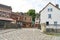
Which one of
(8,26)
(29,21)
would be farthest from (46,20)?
(29,21)

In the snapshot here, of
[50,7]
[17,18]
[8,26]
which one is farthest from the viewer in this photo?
[17,18]

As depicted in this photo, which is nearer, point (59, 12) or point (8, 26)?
point (8, 26)

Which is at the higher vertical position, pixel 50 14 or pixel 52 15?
pixel 50 14

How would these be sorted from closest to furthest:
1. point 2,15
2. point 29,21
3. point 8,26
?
point 8,26 → point 2,15 → point 29,21

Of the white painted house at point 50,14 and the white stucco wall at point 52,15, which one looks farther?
the white stucco wall at point 52,15

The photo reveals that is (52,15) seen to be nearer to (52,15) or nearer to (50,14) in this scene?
(52,15)

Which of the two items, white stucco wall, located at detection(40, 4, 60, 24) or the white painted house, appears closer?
the white painted house

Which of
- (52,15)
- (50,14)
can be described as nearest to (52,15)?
(52,15)

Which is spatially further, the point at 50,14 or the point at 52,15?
the point at 52,15

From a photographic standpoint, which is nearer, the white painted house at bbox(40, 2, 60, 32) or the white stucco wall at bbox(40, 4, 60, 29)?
the white painted house at bbox(40, 2, 60, 32)

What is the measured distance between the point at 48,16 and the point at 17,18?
22.3 metres

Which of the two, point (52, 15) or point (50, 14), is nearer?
point (50, 14)

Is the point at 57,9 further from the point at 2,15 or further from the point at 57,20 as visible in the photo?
the point at 2,15

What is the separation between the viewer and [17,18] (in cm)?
→ 8262
